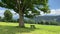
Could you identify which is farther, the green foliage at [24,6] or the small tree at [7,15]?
the small tree at [7,15]

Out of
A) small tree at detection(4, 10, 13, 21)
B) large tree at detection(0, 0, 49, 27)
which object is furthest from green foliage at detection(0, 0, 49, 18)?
small tree at detection(4, 10, 13, 21)

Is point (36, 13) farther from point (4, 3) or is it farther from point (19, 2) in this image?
point (4, 3)

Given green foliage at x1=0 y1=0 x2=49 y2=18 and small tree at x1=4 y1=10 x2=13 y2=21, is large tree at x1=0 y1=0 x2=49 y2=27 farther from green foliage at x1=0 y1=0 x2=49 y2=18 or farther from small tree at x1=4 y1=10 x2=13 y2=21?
small tree at x1=4 y1=10 x2=13 y2=21

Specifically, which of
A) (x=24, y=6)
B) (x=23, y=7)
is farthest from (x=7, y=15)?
(x=24, y=6)

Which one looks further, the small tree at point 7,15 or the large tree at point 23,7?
the small tree at point 7,15

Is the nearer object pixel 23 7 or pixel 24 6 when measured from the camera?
pixel 24 6

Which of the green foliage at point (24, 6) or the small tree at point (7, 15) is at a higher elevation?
the green foliage at point (24, 6)

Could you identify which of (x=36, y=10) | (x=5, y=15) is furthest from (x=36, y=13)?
(x=5, y=15)

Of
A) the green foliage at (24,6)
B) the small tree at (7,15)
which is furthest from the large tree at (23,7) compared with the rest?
the small tree at (7,15)

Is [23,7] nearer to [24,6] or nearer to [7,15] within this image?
[24,6]

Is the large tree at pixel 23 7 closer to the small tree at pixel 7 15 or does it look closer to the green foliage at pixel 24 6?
the green foliage at pixel 24 6

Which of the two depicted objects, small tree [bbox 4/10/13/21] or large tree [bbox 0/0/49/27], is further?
small tree [bbox 4/10/13/21]

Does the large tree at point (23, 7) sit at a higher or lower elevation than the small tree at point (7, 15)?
higher

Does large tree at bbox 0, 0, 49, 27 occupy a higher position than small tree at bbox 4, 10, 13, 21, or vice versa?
large tree at bbox 0, 0, 49, 27
